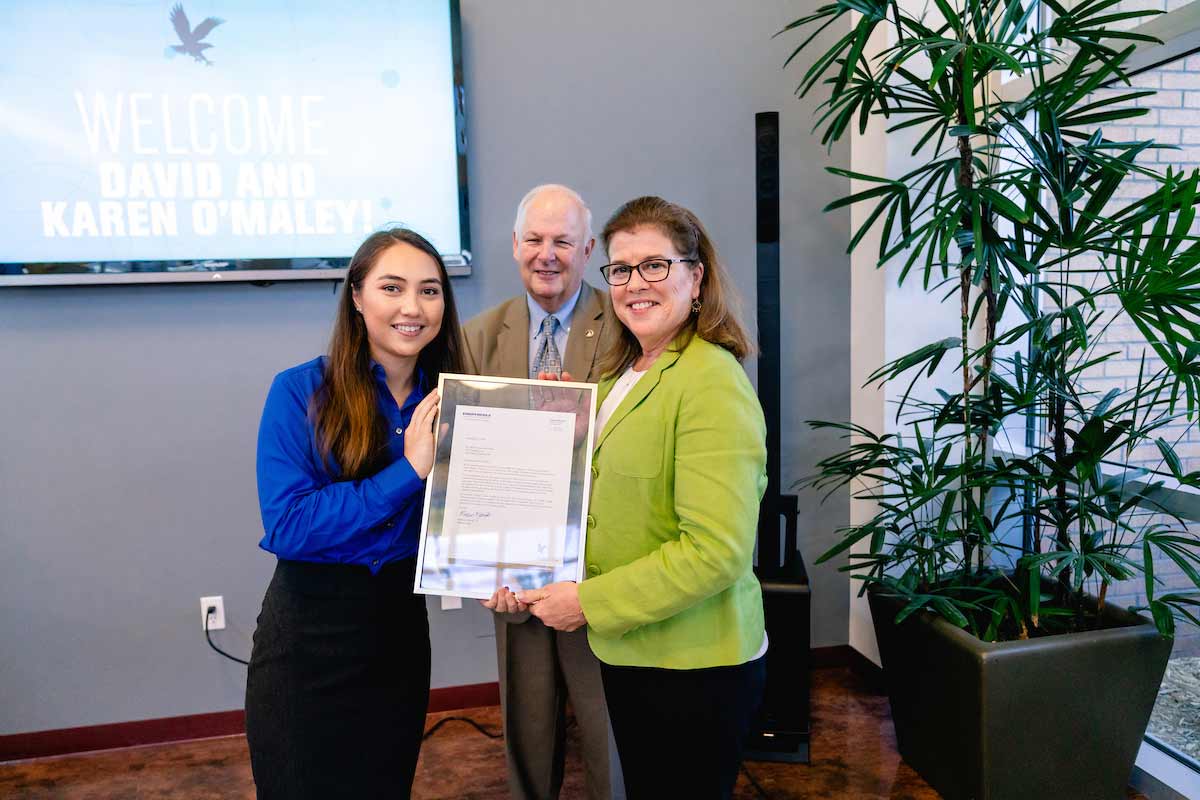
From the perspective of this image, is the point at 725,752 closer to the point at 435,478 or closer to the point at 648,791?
the point at 648,791

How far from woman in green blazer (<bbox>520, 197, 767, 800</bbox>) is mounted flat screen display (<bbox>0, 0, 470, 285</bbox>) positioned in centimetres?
133

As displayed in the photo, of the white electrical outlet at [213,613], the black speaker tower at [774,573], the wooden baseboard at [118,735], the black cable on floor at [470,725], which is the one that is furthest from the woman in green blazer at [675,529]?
the wooden baseboard at [118,735]

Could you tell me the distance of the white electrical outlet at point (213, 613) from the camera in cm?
266

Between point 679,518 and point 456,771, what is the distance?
1.60 m

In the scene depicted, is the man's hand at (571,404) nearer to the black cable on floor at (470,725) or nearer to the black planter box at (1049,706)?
the black planter box at (1049,706)

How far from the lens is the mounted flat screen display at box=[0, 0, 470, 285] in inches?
93.0

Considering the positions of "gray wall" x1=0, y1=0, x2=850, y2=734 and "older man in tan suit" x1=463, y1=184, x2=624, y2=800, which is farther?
"gray wall" x1=0, y1=0, x2=850, y2=734

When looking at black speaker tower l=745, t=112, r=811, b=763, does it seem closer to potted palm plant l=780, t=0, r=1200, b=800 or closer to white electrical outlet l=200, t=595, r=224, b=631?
potted palm plant l=780, t=0, r=1200, b=800

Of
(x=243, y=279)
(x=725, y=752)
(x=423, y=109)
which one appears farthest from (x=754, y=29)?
(x=725, y=752)

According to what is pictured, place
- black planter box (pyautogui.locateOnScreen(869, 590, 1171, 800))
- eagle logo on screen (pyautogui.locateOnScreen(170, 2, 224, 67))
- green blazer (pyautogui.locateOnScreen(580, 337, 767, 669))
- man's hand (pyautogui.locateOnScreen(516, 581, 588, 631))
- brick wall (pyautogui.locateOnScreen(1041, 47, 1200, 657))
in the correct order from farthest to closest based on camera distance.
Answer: eagle logo on screen (pyautogui.locateOnScreen(170, 2, 224, 67)) < brick wall (pyautogui.locateOnScreen(1041, 47, 1200, 657)) < black planter box (pyautogui.locateOnScreen(869, 590, 1171, 800)) < man's hand (pyautogui.locateOnScreen(516, 581, 588, 631)) < green blazer (pyautogui.locateOnScreen(580, 337, 767, 669))

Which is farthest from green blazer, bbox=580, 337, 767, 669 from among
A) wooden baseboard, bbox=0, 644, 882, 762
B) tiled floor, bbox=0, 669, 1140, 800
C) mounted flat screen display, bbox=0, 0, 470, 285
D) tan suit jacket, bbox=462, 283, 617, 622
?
wooden baseboard, bbox=0, 644, 882, 762

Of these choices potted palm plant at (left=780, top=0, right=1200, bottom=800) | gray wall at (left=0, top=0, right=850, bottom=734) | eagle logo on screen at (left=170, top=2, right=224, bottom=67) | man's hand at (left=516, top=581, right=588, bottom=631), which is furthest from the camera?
gray wall at (left=0, top=0, right=850, bottom=734)

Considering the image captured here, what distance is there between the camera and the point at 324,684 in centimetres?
140

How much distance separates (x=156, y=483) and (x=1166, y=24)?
3.26 metres
